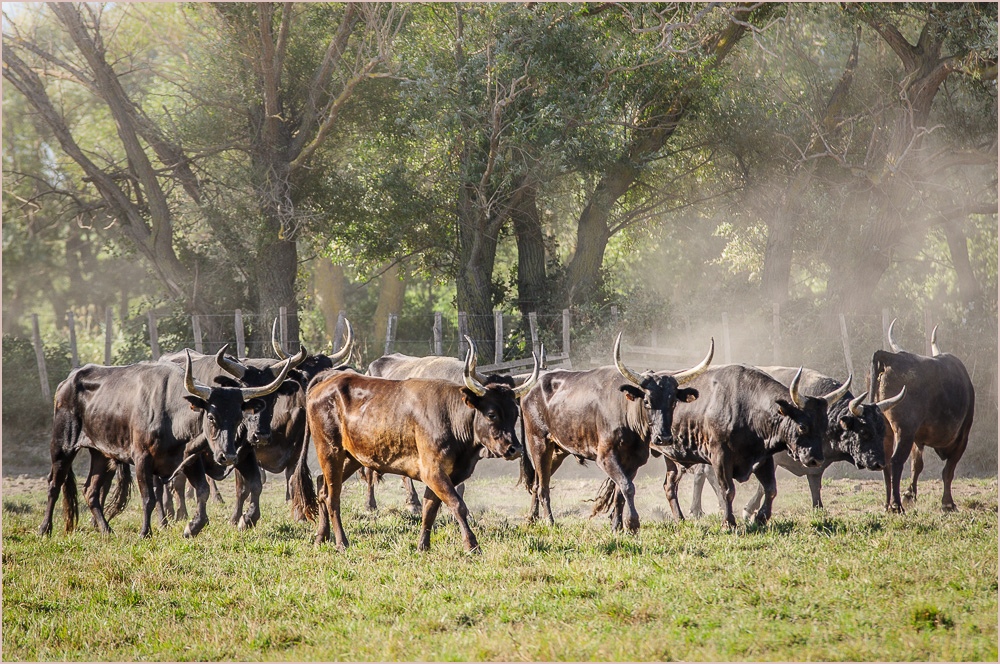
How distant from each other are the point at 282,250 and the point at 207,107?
388 centimetres

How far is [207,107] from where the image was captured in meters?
23.0

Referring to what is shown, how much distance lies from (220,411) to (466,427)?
8.85 feet

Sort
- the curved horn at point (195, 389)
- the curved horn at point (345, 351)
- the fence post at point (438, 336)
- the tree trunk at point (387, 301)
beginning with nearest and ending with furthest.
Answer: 1. the curved horn at point (195, 389)
2. the curved horn at point (345, 351)
3. the fence post at point (438, 336)
4. the tree trunk at point (387, 301)

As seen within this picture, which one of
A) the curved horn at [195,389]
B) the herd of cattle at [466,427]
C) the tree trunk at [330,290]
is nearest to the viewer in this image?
the herd of cattle at [466,427]

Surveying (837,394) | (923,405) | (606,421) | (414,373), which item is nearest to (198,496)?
(414,373)

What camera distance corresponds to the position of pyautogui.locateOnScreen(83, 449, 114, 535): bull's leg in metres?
10.5

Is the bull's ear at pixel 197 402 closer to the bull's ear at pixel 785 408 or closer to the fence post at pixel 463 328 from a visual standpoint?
the bull's ear at pixel 785 408

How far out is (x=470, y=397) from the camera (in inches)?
345

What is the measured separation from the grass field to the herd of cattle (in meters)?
0.62

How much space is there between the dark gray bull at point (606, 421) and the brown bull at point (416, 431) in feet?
3.97

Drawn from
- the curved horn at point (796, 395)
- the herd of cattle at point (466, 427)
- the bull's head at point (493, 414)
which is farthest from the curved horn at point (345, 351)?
the curved horn at point (796, 395)

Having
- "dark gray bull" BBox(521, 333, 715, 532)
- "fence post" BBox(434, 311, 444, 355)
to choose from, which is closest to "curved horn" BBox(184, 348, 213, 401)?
"dark gray bull" BBox(521, 333, 715, 532)

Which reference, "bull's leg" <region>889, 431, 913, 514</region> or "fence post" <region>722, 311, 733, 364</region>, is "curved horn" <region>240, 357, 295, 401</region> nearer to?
"bull's leg" <region>889, 431, 913, 514</region>

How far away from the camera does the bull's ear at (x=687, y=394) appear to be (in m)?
9.81
